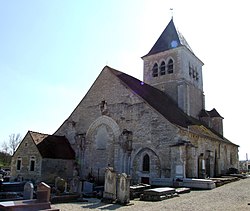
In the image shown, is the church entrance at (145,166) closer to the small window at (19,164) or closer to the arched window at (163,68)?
the small window at (19,164)

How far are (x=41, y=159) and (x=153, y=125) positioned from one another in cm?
898

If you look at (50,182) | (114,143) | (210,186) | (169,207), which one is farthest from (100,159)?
(169,207)

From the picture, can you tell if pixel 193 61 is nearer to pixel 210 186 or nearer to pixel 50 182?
pixel 210 186

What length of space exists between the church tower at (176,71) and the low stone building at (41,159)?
1188 cm

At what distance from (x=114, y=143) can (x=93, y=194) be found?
23.0 ft

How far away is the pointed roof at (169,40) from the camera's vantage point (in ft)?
95.1

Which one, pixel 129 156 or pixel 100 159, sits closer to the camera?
pixel 129 156

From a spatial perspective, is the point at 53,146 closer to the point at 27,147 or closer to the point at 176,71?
the point at 27,147

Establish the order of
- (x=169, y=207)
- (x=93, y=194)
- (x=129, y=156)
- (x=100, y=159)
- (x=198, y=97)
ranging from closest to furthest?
1. (x=169, y=207)
2. (x=93, y=194)
3. (x=129, y=156)
4. (x=100, y=159)
5. (x=198, y=97)

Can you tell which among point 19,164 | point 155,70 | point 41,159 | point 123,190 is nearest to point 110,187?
point 123,190

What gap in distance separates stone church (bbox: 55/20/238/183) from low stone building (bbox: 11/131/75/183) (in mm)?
1256

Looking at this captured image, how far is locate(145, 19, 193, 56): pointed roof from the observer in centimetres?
2900

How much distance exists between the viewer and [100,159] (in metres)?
22.4

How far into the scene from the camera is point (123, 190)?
12031 millimetres
